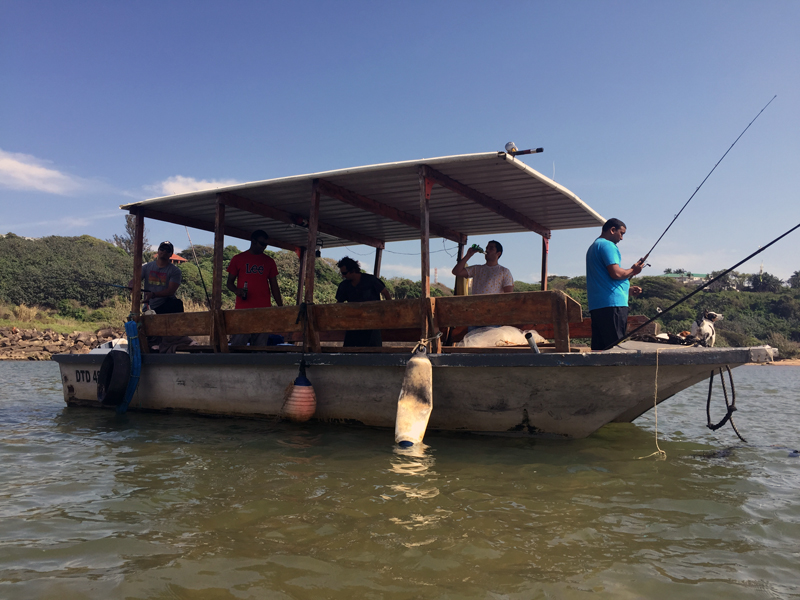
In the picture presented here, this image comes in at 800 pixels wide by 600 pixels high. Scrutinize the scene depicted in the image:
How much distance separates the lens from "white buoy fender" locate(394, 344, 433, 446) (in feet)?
16.0

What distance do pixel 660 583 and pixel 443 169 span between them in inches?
167

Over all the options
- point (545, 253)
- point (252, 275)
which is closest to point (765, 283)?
point (545, 253)

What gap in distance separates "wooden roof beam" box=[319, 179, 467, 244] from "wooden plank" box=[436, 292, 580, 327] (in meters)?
1.87

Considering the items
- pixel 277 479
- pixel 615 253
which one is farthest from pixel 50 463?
pixel 615 253

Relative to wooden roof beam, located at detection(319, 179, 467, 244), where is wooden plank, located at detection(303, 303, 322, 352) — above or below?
below

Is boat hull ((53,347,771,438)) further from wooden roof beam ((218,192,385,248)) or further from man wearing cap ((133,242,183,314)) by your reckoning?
wooden roof beam ((218,192,385,248))

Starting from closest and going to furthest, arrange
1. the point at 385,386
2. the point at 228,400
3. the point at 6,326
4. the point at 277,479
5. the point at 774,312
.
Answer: the point at 277,479 < the point at 385,386 < the point at 228,400 < the point at 6,326 < the point at 774,312

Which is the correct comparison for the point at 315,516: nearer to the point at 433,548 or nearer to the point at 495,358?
the point at 433,548

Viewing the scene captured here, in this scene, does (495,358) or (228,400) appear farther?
(228,400)

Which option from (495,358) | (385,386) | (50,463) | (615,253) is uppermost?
(615,253)

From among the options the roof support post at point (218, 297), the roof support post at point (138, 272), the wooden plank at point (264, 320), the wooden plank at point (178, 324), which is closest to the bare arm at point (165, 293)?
the roof support post at point (138, 272)

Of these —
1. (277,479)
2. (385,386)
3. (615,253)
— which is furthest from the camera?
(385,386)

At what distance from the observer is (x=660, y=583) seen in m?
2.62

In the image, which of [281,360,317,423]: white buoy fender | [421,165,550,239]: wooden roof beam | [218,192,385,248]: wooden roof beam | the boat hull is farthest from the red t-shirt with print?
[421,165,550,239]: wooden roof beam
